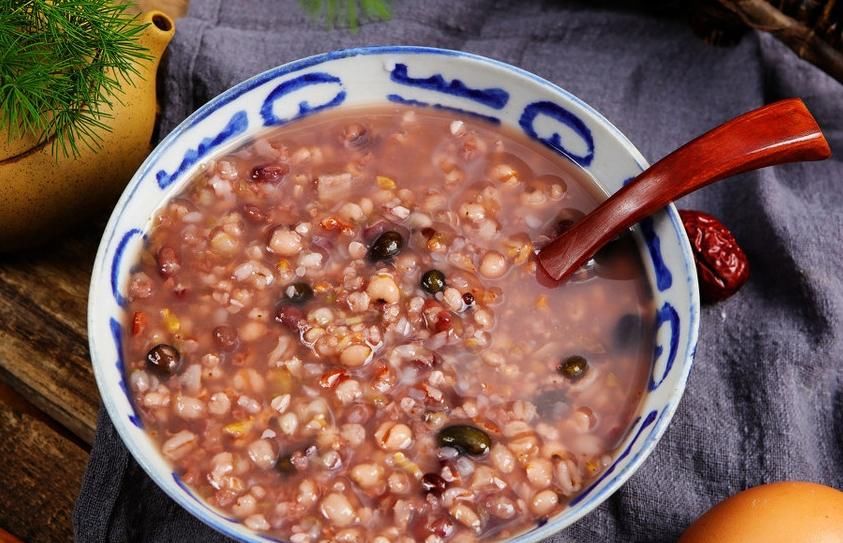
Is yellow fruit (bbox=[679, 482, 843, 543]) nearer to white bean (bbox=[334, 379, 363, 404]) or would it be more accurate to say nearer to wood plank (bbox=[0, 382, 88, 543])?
white bean (bbox=[334, 379, 363, 404])

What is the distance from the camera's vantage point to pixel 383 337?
7.95ft

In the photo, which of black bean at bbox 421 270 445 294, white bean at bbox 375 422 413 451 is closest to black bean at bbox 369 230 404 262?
black bean at bbox 421 270 445 294

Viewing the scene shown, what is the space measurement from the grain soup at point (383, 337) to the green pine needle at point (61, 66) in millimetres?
362

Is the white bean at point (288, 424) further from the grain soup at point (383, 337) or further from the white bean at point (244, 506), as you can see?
the white bean at point (244, 506)

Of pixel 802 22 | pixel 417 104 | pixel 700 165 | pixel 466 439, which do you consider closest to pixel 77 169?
pixel 417 104

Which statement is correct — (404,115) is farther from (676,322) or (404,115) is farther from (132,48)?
(676,322)

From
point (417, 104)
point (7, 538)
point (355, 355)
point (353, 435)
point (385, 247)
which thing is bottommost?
point (7, 538)

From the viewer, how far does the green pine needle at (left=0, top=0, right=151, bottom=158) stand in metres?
2.54

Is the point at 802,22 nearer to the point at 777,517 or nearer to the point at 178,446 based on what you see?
the point at 777,517

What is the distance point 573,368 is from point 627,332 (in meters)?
0.20

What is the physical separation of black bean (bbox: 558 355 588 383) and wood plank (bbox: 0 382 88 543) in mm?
1472

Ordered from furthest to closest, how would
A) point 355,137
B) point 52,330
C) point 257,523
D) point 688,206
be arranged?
point 688,206 → point 52,330 → point 355,137 → point 257,523

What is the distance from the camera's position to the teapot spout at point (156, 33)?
9.12 feet

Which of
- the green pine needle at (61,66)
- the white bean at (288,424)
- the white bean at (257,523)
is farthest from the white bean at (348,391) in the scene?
the green pine needle at (61,66)
